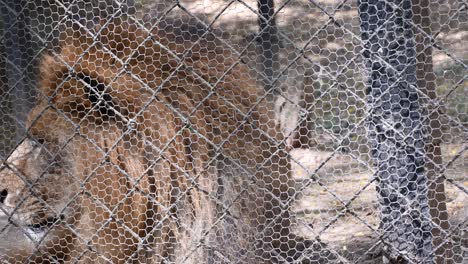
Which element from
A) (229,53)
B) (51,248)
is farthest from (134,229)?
(229,53)

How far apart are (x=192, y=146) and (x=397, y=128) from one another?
2.79 ft

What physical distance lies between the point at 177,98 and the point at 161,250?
65cm

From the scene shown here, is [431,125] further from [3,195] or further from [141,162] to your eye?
[3,195]

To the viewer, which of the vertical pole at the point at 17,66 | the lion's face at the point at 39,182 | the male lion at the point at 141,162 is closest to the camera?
the male lion at the point at 141,162

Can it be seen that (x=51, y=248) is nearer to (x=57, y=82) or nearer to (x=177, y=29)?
(x=57, y=82)

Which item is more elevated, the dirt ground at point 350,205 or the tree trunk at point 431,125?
the tree trunk at point 431,125

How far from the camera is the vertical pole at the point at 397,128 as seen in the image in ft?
8.32

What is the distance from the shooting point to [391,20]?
2521 millimetres

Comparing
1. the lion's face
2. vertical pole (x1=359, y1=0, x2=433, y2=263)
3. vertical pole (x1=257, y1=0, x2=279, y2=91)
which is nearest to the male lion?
the lion's face

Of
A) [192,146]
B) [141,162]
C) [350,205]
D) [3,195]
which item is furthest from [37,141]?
[350,205]

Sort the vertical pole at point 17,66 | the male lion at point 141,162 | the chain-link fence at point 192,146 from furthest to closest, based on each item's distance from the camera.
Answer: the vertical pole at point 17,66, the male lion at point 141,162, the chain-link fence at point 192,146

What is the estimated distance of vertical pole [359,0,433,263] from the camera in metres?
2.54

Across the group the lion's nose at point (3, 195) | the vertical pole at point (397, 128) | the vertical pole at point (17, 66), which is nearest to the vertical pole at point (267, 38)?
the vertical pole at point (397, 128)

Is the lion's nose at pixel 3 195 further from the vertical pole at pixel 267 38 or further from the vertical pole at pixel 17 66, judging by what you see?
the vertical pole at pixel 267 38
